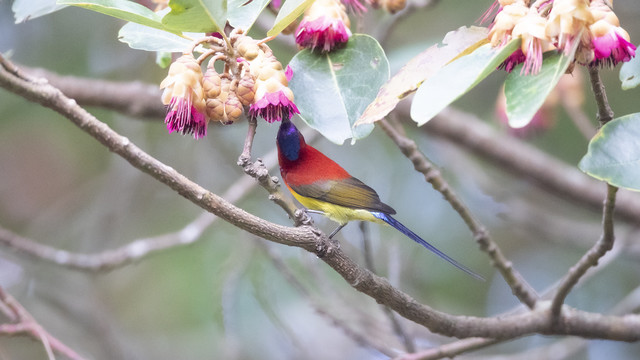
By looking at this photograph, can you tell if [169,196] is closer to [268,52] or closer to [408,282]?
[408,282]

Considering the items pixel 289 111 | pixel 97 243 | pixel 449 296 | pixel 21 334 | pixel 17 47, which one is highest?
pixel 289 111

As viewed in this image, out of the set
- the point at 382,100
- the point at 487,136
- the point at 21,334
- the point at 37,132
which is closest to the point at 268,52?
the point at 382,100

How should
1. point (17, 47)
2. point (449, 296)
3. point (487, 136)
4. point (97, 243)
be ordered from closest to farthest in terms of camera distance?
point (487, 136) < point (97, 243) < point (17, 47) < point (449, 296)

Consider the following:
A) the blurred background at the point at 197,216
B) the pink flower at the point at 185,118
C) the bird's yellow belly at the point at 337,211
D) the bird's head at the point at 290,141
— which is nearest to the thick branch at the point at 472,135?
the blurred background at the point at 197,216

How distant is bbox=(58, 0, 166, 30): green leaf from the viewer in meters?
1.17

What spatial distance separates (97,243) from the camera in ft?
11.9

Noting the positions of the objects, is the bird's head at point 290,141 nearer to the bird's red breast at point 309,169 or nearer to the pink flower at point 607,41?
the bird's red breast at point 309,169

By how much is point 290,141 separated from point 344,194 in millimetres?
362

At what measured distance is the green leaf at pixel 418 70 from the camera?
1171 millimetres

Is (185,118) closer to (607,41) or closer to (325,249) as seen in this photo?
(325,249)

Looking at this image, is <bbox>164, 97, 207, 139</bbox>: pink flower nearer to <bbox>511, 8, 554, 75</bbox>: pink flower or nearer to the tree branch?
the tree branch

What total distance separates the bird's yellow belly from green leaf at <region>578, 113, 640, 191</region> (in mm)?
1110

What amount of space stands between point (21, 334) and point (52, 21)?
9.35ft

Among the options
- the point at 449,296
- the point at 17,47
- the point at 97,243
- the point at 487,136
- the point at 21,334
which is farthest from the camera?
the point at 449,296
